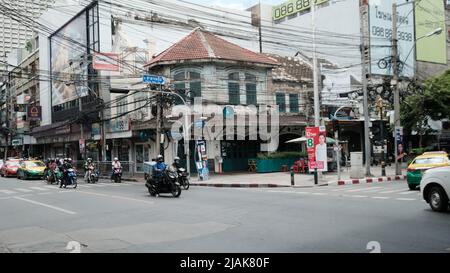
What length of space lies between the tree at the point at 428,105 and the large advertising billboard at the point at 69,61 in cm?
2569

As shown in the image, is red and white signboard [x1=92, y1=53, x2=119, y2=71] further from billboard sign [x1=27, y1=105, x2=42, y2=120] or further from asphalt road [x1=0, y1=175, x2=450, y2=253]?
billboard sign [x1=27, y1=105, x2=42, y2=120]

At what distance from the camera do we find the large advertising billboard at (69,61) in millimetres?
40344

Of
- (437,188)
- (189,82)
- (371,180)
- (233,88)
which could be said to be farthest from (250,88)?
(437,188)

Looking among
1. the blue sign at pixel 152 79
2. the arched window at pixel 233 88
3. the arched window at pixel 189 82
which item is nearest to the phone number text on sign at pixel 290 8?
the arched window at pixel 233 88

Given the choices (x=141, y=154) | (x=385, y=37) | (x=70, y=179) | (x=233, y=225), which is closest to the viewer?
(x=233, y=225)

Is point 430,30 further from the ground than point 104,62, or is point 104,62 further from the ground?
point 430,30

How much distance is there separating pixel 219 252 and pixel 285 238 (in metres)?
1.58

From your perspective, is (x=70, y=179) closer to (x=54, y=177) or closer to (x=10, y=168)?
(x=54, y=177)

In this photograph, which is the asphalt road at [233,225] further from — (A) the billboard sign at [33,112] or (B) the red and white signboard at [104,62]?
(A) the billboard sign at [33,112]

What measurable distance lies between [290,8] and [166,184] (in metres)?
35.8

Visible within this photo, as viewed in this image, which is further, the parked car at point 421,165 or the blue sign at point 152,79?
the blue sign at point 152,79

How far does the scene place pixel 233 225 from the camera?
9930 millimetres
